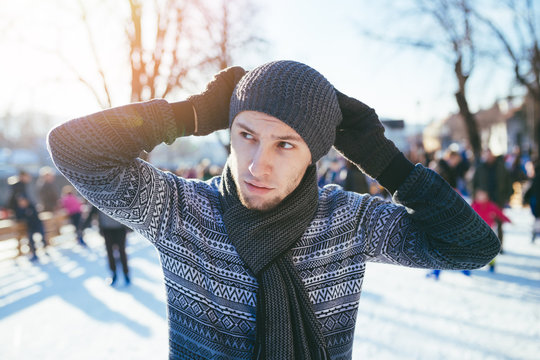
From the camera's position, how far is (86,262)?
6719mm

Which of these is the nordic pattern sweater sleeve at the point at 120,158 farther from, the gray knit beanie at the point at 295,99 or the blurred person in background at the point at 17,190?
the blurred person in background at the point at 17,190

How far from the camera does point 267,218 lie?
3.71 feet

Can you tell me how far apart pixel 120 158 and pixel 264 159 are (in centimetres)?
43

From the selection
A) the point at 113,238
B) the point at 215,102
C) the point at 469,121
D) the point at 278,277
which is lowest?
the point at 113,238

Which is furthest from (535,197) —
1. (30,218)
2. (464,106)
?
(30,218)

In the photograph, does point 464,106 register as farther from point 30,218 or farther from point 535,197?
point 30,218

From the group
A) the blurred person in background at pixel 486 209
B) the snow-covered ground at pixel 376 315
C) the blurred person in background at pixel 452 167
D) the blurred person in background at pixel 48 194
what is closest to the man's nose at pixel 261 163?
the snow-covered ground at pixel 376 315

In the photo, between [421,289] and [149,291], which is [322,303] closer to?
[421,289]

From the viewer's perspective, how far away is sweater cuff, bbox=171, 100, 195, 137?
119 cm

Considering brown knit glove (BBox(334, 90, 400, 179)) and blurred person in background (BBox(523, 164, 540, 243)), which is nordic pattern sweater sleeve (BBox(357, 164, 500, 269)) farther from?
blurred person in background (BBox(523, 164, 540, 243))

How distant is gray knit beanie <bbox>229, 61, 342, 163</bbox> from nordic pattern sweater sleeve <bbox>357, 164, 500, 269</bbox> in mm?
316

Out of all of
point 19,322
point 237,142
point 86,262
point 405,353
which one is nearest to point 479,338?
point 405,353

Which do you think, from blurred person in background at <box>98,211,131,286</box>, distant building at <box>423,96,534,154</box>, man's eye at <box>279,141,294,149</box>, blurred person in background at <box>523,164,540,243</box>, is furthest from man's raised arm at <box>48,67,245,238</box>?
distant building at <box>423,96,534,154</box>

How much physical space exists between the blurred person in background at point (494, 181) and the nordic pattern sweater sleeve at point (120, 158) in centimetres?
540
